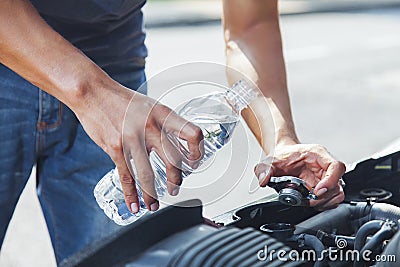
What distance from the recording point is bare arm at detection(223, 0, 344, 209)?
172 cm

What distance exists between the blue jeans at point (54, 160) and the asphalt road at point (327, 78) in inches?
18.0

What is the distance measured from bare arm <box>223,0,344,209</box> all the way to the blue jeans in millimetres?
285

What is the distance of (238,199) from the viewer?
184 centimetres

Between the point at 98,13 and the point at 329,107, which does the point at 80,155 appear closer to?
the point at 98,13

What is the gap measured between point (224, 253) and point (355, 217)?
54cm

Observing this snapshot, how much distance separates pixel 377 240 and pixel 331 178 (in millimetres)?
253

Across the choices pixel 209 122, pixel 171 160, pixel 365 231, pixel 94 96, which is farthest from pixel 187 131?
pixel 365 231

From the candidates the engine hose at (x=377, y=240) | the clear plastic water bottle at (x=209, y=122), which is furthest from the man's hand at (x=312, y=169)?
the engine hose at (x=377, y=240)

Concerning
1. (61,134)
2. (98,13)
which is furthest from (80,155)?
(98,13)

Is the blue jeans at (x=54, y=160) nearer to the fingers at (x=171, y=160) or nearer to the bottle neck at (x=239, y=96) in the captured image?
the bottle neck at (x=239, y=96)

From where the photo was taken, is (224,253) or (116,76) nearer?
(224,253)

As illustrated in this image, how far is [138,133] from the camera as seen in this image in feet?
4.53

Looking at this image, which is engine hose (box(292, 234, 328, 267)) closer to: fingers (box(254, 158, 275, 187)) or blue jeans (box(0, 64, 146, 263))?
fingers (box(254, 158, 275, 187))

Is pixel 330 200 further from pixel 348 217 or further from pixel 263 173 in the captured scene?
pixel 263 173
